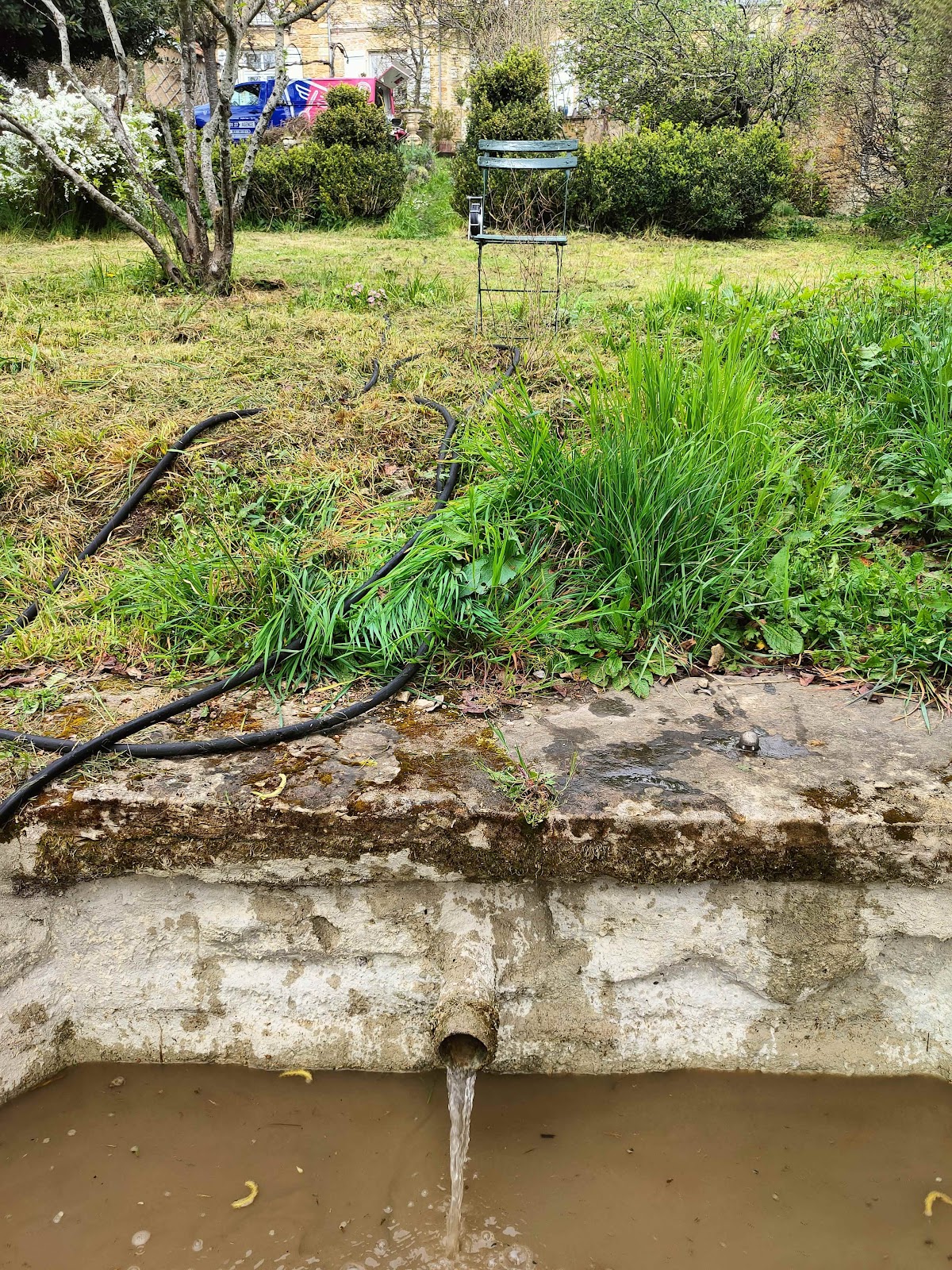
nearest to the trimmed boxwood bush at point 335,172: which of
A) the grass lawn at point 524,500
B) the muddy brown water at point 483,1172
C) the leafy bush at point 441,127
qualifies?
the grass lawn at point 524,500

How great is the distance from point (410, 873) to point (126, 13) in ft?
42.6

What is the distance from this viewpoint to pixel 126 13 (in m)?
11.1

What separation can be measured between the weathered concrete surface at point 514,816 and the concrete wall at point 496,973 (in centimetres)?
7

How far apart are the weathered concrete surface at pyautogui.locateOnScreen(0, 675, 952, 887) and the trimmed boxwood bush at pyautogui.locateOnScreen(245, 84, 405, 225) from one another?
995cm

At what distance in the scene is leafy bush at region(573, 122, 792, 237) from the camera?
398 inches

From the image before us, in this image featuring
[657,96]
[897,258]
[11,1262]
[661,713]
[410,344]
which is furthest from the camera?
[657,96]

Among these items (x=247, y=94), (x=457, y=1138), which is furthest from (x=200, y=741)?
(x=247, y=94)

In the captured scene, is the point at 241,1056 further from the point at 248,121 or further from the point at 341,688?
the point at 248,121

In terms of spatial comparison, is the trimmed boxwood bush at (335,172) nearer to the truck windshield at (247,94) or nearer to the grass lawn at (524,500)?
the grass lawn at (524,500)

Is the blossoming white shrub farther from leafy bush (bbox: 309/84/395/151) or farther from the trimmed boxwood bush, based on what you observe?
leafy bush (bbox: 309/84/395/151)

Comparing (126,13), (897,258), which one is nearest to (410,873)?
(897,258)

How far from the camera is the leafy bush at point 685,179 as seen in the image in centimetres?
1012

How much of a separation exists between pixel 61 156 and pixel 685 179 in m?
6.60

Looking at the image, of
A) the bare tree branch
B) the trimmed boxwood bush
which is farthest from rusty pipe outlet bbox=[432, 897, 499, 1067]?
the trimmed boxwood bush
